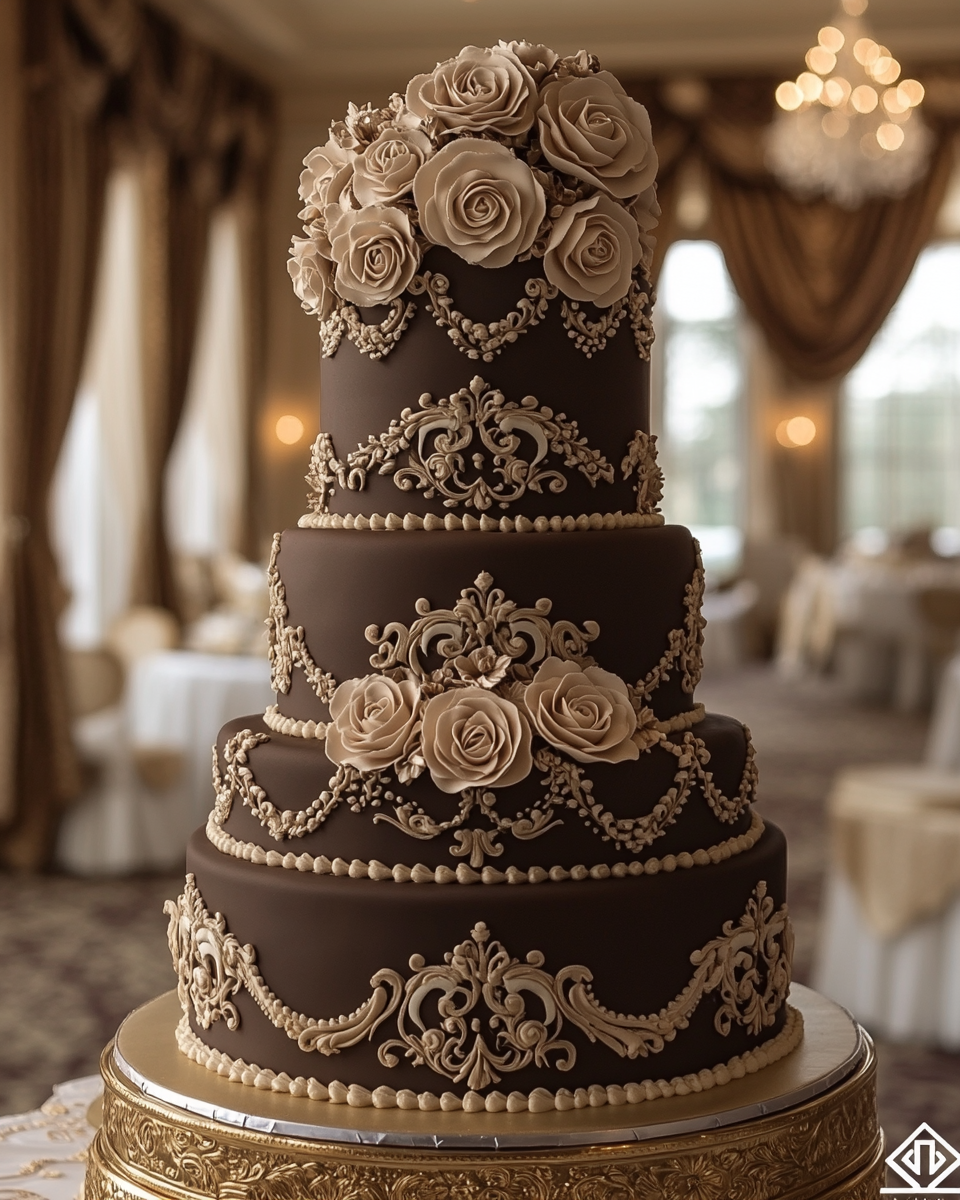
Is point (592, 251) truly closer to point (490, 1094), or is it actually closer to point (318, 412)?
point (490, 1094)

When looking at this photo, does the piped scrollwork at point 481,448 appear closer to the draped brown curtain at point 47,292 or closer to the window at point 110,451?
the draped brown curtain at point 47,292

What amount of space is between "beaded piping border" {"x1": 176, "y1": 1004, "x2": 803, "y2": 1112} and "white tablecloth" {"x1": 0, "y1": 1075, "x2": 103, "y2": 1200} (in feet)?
1.19

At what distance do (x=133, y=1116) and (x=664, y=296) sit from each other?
1531 cm

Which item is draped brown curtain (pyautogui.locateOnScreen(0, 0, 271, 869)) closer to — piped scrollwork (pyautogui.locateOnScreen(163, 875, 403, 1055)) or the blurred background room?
the blurred background room

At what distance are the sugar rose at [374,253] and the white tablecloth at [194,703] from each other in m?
5.39

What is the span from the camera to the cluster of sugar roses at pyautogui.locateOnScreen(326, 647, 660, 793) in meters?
1.99

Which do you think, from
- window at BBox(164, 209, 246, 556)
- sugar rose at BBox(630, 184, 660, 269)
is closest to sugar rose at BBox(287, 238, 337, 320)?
sugar rose at BBox(630, 184, 660, 269)

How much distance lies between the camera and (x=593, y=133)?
2129 mm

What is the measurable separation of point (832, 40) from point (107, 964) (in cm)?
657

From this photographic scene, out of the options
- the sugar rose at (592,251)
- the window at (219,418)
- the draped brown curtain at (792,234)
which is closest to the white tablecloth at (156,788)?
the window at (219,418)

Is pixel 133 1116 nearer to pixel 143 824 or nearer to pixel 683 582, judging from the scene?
pixel 683 582

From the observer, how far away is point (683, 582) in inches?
88.7

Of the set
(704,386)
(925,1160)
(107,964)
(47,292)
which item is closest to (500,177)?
(925,1160)

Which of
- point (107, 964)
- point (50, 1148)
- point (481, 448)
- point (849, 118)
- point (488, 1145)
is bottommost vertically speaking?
point (107, 964)
